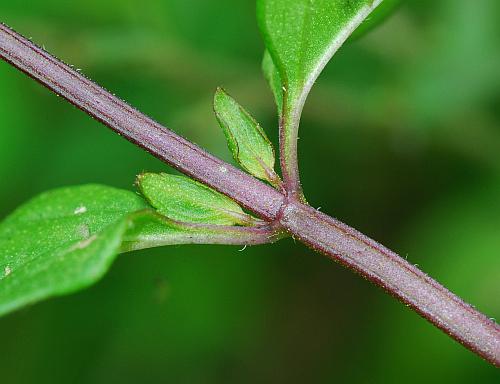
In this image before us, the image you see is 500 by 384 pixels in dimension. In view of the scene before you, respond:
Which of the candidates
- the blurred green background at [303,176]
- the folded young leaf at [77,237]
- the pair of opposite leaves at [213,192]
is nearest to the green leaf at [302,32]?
the pair of opposite leaves at [213,192]

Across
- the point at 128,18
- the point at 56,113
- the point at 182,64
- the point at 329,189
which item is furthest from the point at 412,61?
the point at 56,113

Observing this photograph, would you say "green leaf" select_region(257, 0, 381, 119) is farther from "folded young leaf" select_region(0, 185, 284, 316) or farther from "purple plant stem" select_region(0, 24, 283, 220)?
"folded young leaf" select_region(0, 185, 284, 316)

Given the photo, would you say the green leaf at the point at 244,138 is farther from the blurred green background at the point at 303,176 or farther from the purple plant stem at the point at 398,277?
the blurred green background at the point at 303,176

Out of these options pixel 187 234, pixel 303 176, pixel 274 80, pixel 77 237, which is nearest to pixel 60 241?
pixel 77 237

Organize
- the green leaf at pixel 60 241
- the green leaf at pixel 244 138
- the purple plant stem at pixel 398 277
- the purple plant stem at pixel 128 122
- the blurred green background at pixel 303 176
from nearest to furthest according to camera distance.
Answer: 1. the green leaf at pixel 60 241
2. the purple plant stem at pixel 398 277
3. the purple plant stem at pixel 128 122
4. the green leaf at pixel 244 138
5. the blurred green background at pixel 303 176

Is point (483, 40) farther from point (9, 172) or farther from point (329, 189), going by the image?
point (9, 172)

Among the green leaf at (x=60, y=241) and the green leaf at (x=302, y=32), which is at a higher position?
the green leaf at (x=302, y=32)
